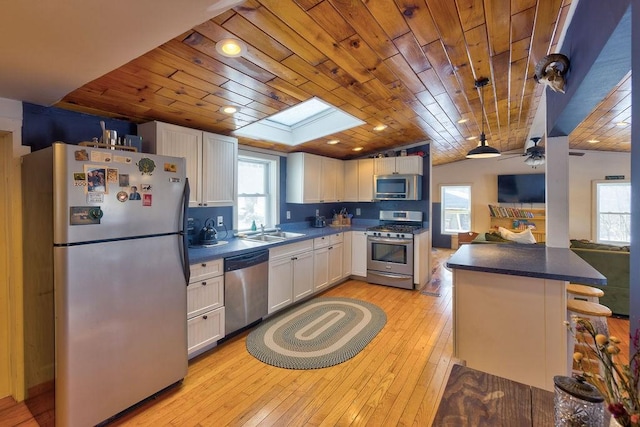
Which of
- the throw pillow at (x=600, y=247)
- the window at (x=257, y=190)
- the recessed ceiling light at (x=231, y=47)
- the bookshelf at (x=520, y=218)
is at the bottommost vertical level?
the throw pillow at (x=600, y=247)

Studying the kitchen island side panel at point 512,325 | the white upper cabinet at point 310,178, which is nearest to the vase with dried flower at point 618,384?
the kitchen island side panel at point 512,325

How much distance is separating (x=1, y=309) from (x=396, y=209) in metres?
4.79

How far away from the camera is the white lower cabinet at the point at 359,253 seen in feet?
15.6

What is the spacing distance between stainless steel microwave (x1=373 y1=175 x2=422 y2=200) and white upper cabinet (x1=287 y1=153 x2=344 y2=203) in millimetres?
759

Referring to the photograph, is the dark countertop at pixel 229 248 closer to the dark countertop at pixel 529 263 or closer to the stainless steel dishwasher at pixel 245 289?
the stainless steel dishwasher at pixel 245 289

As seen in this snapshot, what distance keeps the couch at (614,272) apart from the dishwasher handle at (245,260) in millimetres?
3719

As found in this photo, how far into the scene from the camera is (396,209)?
5.20 m

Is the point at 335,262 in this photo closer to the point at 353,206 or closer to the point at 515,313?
the point at 353,206

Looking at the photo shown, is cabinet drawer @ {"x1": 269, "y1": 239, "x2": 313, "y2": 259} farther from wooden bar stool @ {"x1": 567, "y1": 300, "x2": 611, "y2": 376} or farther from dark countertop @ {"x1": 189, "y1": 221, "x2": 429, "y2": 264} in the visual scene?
wooden bar stool @ {"x1": 567, "y1": 300, "x2": 611, "y2": 376}

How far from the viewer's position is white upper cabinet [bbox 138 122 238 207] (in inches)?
102

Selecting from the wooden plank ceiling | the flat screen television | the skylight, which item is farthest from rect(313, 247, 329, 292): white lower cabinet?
the flat screen television

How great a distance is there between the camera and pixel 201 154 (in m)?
2.88

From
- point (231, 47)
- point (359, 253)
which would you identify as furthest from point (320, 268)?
point (231, 47)

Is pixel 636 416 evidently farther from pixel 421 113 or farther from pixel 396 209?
pixel 396 209
